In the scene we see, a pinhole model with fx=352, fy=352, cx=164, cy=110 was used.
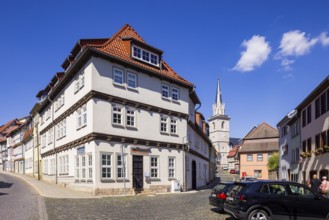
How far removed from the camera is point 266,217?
11391 millimetres

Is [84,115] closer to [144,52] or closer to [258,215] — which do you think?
[144,52]


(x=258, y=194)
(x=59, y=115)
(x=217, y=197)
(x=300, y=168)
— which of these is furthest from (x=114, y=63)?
(x=300, y=168)

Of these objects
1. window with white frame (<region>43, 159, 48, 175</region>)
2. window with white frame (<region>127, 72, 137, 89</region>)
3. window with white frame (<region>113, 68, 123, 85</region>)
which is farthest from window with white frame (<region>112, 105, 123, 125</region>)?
window with white frame (<region>43, 159, 48, 175</region>)

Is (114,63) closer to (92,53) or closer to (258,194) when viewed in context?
(92,53)

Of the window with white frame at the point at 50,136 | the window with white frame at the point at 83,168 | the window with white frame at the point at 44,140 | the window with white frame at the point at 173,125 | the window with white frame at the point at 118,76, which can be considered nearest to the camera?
the window with white frame at the point at 83,168

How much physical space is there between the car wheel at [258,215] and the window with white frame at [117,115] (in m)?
14.5

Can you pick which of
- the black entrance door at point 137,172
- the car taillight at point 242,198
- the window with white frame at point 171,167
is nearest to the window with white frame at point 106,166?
the black entrance door at point 137,172

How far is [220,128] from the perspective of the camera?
135250mm

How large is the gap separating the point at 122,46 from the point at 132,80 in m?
2.79

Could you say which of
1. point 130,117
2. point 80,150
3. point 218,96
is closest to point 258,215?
point 130,117

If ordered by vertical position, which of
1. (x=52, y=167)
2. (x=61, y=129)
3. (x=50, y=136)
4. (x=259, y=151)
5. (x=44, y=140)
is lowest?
(x=259, y=151)

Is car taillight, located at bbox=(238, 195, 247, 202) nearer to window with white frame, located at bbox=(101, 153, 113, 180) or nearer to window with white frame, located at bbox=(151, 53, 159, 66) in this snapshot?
window with white frame, located at bbox=(101, 153, 113, 180)

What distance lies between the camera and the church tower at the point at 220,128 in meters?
133

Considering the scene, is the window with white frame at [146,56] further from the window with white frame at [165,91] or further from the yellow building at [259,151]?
the yellow building at [259,151]
